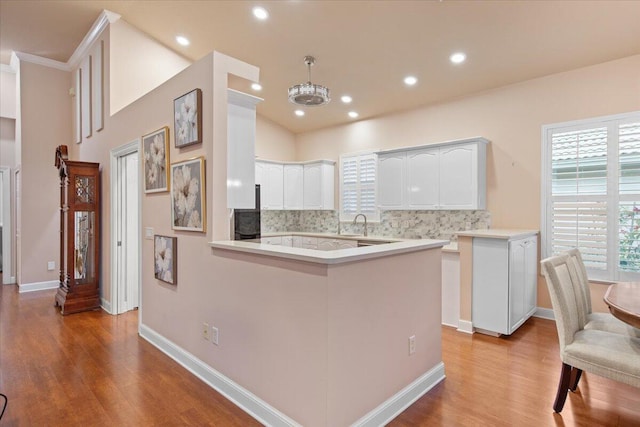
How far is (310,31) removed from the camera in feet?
13.0

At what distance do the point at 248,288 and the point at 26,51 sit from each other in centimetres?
610

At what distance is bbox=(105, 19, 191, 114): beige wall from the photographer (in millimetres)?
4539

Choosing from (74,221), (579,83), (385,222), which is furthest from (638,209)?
(74,221)

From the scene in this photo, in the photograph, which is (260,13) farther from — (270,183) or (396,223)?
(396,223)

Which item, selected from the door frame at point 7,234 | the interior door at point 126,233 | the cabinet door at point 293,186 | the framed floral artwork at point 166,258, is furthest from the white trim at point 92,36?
the cabinet door at point 293,186

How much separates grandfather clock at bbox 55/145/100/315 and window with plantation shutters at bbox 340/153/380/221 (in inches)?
153

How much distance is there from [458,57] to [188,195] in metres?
3.40

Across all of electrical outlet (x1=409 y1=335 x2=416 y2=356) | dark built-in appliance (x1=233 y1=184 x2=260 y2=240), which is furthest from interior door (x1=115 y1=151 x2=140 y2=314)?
electrical outlet (x1=409 y1=335 x2=416 y2=356)

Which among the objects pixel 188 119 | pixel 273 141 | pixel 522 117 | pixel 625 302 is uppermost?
pixel 273 141

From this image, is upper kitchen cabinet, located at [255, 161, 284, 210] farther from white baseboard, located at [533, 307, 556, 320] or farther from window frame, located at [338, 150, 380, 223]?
white baseboard, located at [533, 307, 556, 320]

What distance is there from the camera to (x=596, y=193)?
3.81 m

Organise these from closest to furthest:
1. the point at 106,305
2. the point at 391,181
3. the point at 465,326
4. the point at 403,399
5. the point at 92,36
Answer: the point at 403,399 < the point at 465,326 < the point at 106,305 < the point at 92,36 < the point at 391,181

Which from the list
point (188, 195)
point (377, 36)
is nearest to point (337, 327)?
point (188, 195)

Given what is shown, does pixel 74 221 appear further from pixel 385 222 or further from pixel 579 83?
pixel 579 83
